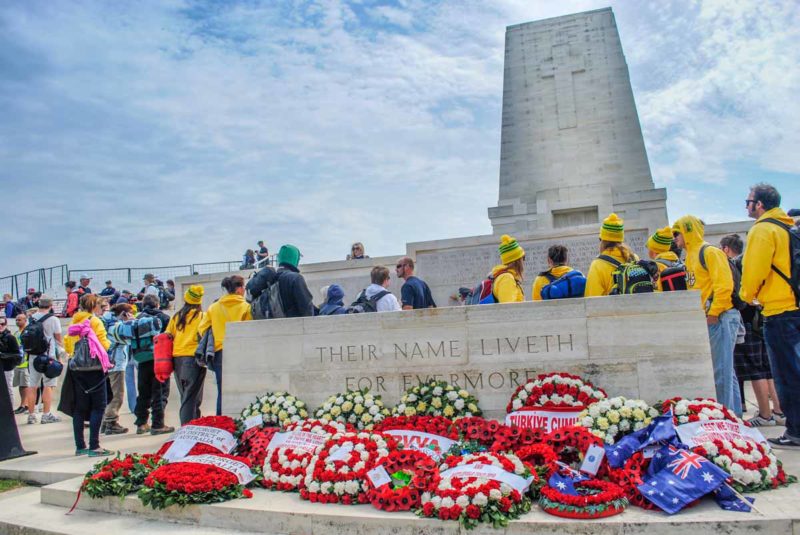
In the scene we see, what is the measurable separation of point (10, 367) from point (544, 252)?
31.2 ft

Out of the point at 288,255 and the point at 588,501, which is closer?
the point at 588,501

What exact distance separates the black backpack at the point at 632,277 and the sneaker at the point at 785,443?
1.56 meters

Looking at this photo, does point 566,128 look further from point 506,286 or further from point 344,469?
point 344,469

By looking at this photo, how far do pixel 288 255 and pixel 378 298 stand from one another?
3.74 ft

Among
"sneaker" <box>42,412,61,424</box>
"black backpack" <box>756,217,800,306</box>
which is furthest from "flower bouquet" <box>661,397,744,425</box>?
"sneaker" <box>42,412,61,424</box>

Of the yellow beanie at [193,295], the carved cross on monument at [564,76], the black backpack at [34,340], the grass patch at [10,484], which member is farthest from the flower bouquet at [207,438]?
the carved cross on monument at [564,76]

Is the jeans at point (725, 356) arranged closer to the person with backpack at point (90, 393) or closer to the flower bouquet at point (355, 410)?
the flower bouquet at point (355, 410)

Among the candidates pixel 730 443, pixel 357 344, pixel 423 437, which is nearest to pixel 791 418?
pixel 730 443

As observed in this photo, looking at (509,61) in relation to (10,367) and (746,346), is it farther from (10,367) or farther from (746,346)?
(10,367)

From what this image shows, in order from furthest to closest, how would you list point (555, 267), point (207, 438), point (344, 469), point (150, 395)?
point (150, 395) < point (555, 267) < point (207, 438) < point (344, 469)

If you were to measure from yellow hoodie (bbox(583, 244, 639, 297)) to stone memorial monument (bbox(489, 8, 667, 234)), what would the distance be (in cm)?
930

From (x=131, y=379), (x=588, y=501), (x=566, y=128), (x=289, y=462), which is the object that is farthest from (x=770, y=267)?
(x=566, y=128)

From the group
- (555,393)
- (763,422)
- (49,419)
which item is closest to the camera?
(555,393)

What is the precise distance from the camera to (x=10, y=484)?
20.8ft
